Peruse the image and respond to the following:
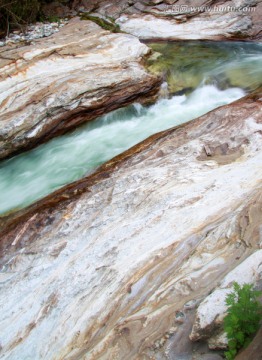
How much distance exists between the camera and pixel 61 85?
6.96 metres

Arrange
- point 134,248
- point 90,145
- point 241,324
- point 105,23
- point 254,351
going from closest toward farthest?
point 254,351 → point 241,324 → point 134,248 → point 90,145 → point 105,23

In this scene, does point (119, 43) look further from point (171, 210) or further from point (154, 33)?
point (171, 210)

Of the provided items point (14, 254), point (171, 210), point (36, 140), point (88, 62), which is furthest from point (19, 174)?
point (171, 210)

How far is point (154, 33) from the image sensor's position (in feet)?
33.7

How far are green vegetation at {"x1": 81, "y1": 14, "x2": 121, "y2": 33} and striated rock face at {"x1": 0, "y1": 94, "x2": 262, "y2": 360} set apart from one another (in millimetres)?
5947

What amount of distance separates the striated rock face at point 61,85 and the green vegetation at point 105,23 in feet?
5.50

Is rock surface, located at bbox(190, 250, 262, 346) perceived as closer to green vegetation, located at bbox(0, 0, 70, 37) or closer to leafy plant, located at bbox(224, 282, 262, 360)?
leafy plant, located at bbox(224, 282, 262, 360)

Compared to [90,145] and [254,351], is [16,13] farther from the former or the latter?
[254,351]

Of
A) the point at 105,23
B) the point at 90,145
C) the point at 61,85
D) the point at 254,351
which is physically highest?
the point at 105,23

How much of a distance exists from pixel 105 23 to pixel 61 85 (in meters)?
4.43

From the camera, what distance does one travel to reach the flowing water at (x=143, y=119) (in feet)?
19.9

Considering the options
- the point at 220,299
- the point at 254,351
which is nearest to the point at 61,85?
the point at 220,299

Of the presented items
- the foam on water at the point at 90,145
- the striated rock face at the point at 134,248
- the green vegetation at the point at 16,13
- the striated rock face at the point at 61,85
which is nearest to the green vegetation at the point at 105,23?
the green vegetation at the point at 16,13

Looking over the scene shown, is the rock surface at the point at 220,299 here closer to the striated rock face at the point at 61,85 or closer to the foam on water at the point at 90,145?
the foam on water at the point at 90,145
